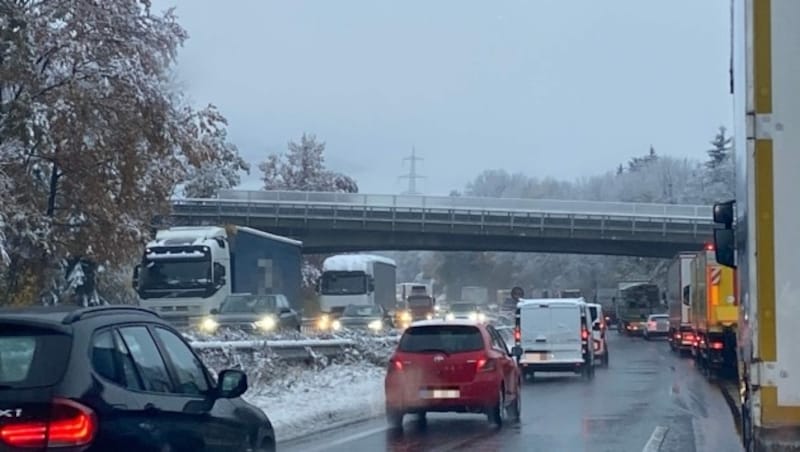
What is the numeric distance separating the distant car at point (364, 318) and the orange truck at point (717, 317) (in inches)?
557

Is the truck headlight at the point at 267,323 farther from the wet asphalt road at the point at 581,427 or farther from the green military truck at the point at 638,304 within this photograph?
the green military truck at the point at 638,304

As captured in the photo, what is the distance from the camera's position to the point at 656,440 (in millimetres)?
17953

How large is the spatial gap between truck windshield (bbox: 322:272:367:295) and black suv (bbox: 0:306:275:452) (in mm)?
55146

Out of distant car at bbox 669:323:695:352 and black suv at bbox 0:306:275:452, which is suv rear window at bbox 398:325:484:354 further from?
distant car at bbox 669:323:695:352

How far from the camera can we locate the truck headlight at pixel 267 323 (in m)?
33.8

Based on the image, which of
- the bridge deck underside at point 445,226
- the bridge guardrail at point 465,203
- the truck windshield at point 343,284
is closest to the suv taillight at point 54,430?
the truck windshield at point 343,284

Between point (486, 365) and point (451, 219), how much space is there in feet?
174

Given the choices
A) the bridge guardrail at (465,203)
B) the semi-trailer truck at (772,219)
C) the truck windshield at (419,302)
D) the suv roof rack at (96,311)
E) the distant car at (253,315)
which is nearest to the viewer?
the semi-trailer truck at (772,219)

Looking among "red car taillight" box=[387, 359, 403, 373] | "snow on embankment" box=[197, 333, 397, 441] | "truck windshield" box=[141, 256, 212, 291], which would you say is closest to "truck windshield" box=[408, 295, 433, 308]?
"truck windshield" box=[141, 256, 212, 291]

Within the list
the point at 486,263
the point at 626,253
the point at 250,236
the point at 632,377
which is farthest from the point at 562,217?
the point at 486,263

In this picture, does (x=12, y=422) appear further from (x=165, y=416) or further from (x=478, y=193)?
(x=478, y=193)

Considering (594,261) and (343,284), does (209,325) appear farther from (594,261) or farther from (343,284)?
(594,261)

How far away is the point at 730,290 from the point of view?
34156mm

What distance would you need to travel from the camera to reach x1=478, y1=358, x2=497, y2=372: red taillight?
65.9ft
